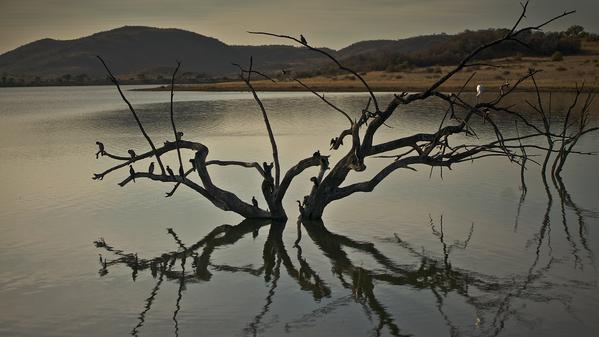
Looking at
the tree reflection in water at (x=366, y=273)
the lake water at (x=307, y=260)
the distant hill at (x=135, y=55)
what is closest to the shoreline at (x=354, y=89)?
the lake water at (x=307, y=260)

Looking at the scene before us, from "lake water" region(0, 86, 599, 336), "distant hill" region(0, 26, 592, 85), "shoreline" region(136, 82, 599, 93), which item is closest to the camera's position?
"lake water" region(0, 86, 599, 336)

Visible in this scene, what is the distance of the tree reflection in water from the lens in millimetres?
7094

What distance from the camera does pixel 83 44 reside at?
566ft

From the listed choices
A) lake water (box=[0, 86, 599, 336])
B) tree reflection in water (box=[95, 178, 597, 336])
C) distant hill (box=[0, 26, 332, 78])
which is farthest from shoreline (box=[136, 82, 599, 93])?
distant hill (box=[0, 26, 332, 78])

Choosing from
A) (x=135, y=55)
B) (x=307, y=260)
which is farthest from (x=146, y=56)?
(x=307, y=260)

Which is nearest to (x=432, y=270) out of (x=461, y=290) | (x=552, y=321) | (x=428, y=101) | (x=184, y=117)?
(x=461, y=290)

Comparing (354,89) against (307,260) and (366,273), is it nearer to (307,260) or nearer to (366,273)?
(307,260)

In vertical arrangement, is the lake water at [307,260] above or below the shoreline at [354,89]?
above

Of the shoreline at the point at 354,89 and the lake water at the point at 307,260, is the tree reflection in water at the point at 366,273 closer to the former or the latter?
the lake water at the point at 307,260

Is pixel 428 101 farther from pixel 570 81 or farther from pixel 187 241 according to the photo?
pixel 187 241

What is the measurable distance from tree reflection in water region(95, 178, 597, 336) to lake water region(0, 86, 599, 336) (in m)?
0.03

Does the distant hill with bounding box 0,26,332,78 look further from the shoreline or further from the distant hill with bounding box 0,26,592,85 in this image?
the shoreline

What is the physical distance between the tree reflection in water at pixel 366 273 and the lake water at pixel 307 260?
0.08ft

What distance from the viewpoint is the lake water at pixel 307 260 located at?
278 inches
